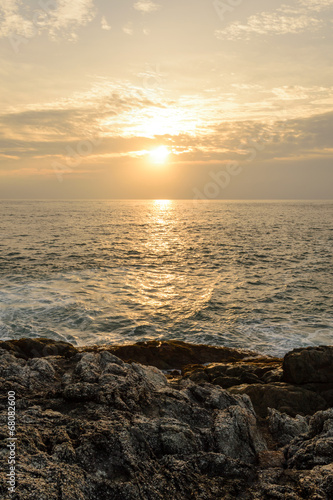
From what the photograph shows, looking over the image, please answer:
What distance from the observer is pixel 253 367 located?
15469 millimetres

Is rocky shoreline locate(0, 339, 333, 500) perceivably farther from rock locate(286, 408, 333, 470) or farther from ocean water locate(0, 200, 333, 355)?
ocean water locate(0, 200, 333, 355)

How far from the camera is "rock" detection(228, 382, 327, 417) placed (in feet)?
37.9

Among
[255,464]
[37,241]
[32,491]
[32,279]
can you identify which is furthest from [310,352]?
[37,241]

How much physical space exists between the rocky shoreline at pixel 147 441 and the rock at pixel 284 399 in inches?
5.6

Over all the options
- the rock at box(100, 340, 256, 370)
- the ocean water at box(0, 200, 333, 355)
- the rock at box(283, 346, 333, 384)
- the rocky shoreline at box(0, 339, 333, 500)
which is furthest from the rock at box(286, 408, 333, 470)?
the ocean water at box(0, 200, 333, 355)

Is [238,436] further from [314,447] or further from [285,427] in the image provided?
[285,427]

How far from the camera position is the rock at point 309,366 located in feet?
43.1

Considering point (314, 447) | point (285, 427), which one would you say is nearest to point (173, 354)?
point (285, 427)

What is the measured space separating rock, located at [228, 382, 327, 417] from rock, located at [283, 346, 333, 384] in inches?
27.9

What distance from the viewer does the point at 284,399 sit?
11.9m

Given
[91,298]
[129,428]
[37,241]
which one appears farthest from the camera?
[37,241]

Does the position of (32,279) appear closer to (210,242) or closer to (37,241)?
(37,241)

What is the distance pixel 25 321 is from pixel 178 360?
11.6m

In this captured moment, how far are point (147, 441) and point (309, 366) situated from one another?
9052mm
